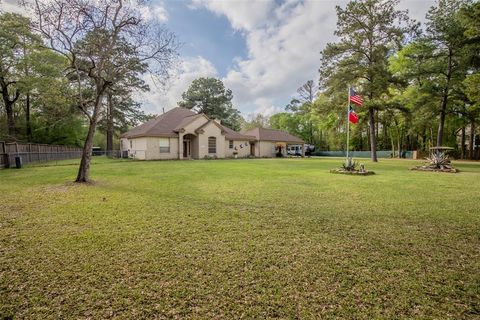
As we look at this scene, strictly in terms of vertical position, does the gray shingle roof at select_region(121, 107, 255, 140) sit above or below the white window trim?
above

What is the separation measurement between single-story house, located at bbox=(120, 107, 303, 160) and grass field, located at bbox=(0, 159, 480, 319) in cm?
1815

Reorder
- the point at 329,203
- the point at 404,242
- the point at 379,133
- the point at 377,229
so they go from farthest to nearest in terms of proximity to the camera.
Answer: the point at 379,133, the point at 329,203, the point at 377,229, the point at 404,242

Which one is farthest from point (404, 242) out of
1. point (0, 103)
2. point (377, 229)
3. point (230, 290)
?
point (0, 103)

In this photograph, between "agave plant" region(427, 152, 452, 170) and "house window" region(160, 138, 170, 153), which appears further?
"house window" region(160, 138, 170, 153)

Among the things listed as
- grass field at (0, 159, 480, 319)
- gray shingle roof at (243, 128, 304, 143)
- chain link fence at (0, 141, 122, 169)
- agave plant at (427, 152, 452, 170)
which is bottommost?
grass field at (0, 159, 480, 319)

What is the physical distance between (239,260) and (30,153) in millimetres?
22333

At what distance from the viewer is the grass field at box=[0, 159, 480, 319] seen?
7.41 feet

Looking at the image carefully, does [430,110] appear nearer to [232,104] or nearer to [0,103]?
[232,104]

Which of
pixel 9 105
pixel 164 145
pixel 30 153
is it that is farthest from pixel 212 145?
pixel 9 105

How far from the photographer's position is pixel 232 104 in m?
43.3

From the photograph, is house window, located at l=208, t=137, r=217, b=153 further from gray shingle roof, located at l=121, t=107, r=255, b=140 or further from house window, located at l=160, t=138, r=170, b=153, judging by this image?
house window, located at l=160, t=138, r=170, b=153

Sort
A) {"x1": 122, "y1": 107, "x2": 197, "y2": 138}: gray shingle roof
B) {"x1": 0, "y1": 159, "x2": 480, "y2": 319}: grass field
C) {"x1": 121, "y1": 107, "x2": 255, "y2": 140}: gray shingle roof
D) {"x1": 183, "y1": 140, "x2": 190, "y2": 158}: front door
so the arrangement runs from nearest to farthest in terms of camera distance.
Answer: {"x1": 0, "y1": 159, "x2": 480, "y2": 319}: grass field
{"x1": 122, "y1": 107, "x2": 197, "y2": 138}: gray shingle roof
{"x1": 121, "y1": 107, "x2": 255, "y2": 140}: gray shingle roof
{"x1": 183, "y1": 140, "x2": 190, "y2": 158}: front door

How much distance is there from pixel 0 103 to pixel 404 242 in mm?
35588

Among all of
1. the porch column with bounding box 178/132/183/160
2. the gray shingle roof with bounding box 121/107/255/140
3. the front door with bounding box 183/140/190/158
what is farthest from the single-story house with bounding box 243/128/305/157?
the porch column with bounding box 178/132/183/160
